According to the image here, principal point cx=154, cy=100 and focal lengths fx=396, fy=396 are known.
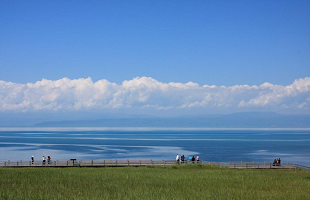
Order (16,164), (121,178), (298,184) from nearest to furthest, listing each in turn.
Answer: (298,184) → (121,178) → (16,164)

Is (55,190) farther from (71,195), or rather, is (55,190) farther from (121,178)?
(121,178)

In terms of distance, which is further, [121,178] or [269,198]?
[121,178]

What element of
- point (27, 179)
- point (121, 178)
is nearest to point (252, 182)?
point (121, 178)

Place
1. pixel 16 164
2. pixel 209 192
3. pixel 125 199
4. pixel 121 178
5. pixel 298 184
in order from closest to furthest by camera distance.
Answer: pixel 125 199 < pixel 209 192 < pixel 298 184 < pixel 121 178 < pixel 16 164

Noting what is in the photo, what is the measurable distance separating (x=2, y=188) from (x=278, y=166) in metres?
38.4

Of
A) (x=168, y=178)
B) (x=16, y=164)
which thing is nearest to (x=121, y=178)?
(x=168, y=178)

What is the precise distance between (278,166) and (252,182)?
2021 cm

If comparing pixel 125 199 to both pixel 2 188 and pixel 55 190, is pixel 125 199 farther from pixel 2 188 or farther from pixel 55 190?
pixel 2 188

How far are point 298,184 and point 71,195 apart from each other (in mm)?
20322

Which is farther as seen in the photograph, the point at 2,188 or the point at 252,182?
the point at 252,182

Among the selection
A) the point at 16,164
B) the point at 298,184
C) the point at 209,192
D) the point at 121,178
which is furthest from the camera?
the point at 16,164

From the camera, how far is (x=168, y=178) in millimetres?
39875

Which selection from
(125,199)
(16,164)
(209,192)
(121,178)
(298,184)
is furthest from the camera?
(16,164)

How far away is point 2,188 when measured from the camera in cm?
3067
